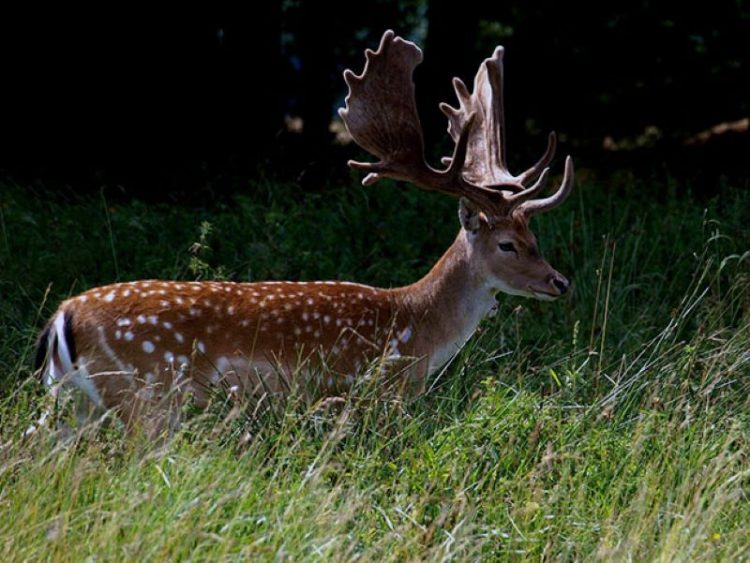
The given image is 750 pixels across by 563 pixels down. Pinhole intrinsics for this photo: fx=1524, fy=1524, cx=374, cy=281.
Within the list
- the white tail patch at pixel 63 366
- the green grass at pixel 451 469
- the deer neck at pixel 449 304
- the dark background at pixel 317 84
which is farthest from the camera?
the dark background at pixel 317 84

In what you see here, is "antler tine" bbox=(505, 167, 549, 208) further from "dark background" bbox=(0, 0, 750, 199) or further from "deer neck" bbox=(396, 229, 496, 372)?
"dark background" bbox=(0, 0, 750, 199)

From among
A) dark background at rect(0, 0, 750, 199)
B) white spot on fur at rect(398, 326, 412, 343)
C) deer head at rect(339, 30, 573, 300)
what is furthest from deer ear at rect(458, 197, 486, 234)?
dark background at rect(0, 0, 750, 199)

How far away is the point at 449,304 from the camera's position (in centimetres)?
648

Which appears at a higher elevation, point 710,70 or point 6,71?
point 710,70

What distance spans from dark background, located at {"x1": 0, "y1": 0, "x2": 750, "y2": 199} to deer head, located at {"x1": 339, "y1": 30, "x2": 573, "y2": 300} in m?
3.08

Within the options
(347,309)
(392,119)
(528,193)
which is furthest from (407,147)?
(347,309)

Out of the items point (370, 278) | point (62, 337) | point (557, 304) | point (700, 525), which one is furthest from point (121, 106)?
point (700, 525)

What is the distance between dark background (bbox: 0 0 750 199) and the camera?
10.2 m

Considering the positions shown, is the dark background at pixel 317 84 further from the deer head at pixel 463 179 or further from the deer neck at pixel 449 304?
the deer neck at pixel 449 304

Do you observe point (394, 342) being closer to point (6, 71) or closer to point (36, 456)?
point (36, 456)

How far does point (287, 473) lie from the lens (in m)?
4.90

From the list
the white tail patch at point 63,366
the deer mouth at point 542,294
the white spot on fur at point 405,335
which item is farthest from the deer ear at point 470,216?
the white tail patch at point 63,366

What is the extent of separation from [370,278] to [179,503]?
12.1 feet

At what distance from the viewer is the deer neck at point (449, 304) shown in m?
6.41
